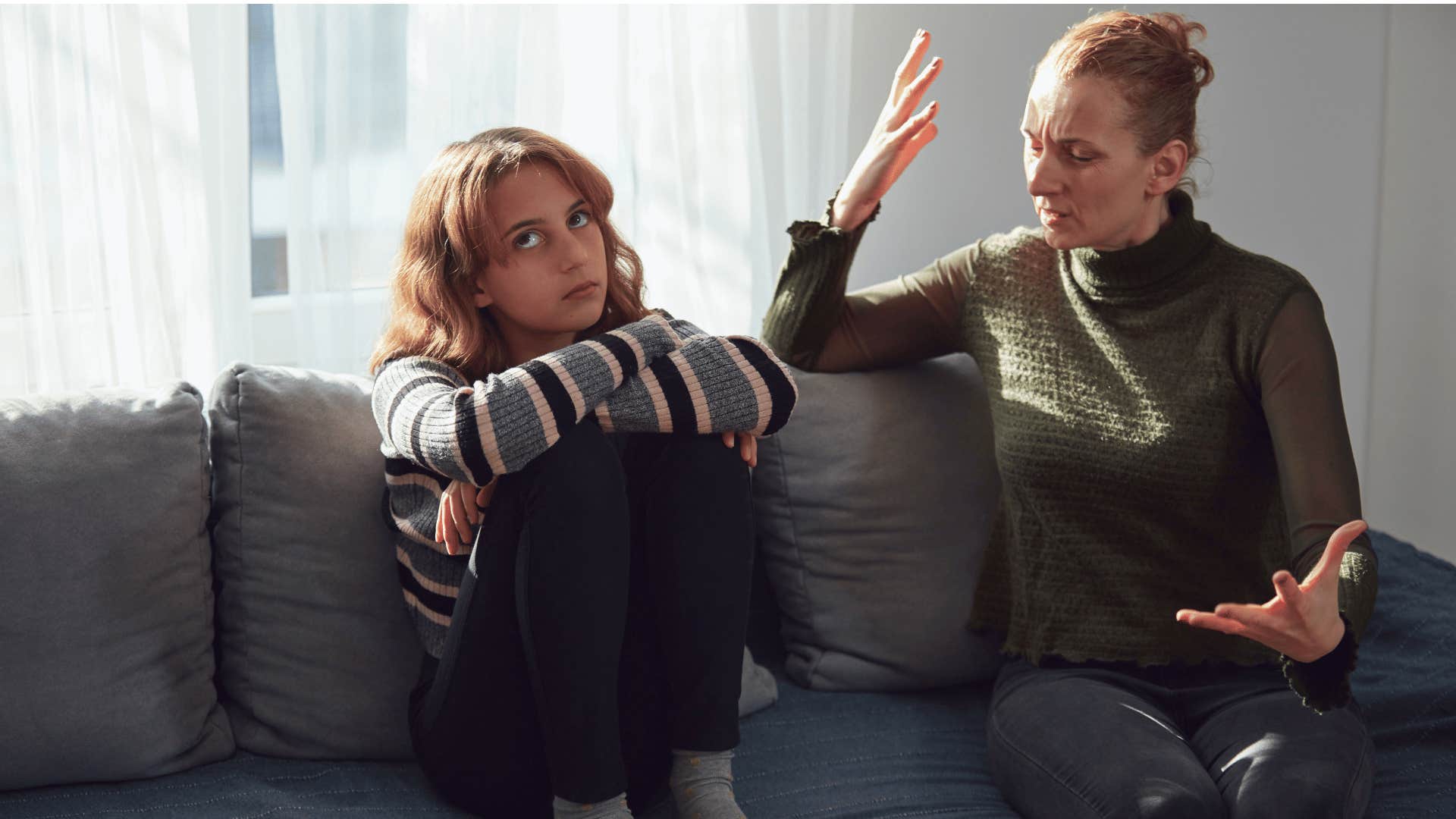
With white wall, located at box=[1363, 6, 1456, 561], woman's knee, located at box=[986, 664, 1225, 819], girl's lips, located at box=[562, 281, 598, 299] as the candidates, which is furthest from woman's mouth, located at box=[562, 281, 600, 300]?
white wall, located at box=[1363, 6, 1456, 561]

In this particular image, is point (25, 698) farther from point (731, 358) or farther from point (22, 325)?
point (731, 358)

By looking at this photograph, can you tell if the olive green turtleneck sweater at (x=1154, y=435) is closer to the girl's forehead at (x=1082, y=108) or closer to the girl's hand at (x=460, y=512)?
the girl's forehead at (x=1082, y=108)

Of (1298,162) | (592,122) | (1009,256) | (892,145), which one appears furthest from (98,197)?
(1298,162)

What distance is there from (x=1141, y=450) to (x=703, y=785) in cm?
63

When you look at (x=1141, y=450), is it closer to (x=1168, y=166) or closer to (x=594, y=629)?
(x=1168, y=166)

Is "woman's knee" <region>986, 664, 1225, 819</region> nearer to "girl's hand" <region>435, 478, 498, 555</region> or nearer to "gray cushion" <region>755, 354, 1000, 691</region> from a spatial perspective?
"gray cushion" <region>755, 354, 1000, 691</region>

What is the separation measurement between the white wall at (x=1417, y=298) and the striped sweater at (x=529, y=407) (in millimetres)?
1641

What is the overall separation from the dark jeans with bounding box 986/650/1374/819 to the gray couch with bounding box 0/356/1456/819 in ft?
0.33

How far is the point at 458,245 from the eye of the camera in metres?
1.42

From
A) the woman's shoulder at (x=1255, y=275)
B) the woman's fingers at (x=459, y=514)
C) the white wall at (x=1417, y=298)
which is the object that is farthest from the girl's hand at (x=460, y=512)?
the white wall at (x=1417, y=298)

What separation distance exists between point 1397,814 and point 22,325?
177 cm

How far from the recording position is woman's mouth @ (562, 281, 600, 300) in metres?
1.44

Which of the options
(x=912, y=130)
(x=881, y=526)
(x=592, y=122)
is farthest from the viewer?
(x=592, y=122)

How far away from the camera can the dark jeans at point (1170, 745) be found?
4.21 feet
